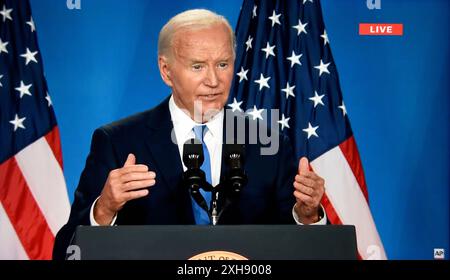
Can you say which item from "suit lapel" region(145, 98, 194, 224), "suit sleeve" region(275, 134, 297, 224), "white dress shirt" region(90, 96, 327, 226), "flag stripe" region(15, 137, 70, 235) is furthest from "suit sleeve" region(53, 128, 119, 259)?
"flag stripe" region(15, 137, 70, 235)

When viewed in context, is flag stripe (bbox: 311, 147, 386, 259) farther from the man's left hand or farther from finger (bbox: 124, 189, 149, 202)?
finger (bbox: 124, 189, 149, 202)

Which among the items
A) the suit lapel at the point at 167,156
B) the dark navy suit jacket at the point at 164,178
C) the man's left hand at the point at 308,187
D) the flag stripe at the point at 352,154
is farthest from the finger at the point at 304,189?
the flag stripe at the point at 352,154

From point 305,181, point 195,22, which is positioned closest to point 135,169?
point 305,181

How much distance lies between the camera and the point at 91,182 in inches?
105

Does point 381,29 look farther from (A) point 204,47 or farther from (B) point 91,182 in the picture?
(B) point 91,182

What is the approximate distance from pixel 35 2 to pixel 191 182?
2377mm

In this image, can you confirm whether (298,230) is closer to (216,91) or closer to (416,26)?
(216,91)

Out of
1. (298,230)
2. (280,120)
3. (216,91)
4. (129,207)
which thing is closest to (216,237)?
(298,230)

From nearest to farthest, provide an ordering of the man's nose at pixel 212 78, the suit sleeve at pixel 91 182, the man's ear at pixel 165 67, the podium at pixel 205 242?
1. the podium at pixel 205 242
2. the suit sleeve at pixel 91 182
3. the man's nose at pixel 212 78
4. the man's ear at pixel 165 67

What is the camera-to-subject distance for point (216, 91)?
9.07 ft

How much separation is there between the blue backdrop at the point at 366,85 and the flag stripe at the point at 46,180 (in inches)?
4.1

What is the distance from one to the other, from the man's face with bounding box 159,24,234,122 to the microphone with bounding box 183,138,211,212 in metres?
0.72

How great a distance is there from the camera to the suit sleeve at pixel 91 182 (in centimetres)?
241

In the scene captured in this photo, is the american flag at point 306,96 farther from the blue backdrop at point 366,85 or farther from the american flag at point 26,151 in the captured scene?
the american flag at point 26,151
